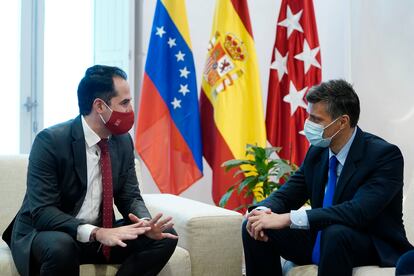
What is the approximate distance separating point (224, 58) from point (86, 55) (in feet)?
3.69

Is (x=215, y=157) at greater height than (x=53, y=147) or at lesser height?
lesser

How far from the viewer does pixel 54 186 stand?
2387 millimetres

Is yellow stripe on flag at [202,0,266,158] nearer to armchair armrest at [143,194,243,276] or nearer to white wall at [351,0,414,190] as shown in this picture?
white wall at [351,0,414,190]

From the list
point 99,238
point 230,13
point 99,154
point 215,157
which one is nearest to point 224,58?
point 230,13

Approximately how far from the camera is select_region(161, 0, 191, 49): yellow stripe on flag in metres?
4.11

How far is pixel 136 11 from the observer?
4.48 metres

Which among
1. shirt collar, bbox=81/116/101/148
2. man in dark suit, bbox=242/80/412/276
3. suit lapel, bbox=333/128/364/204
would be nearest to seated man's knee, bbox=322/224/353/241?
man in dark suit, bbox=242/80/412/276

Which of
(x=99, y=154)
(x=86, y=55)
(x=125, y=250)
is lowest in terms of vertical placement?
(x=125, y=250)

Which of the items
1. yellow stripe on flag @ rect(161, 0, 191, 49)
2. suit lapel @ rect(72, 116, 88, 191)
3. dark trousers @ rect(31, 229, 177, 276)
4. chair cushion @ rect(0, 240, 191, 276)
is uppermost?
yellow stripe on flag @ rect(161, 0, 191, 49)

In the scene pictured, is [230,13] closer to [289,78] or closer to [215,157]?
[289,78]

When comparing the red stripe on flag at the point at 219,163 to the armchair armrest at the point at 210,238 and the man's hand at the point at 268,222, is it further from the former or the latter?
the man's hand at the point at 268,222

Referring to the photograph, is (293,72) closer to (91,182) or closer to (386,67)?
(386,67)

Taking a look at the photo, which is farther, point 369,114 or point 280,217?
point 369,114

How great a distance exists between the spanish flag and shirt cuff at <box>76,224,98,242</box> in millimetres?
1828
